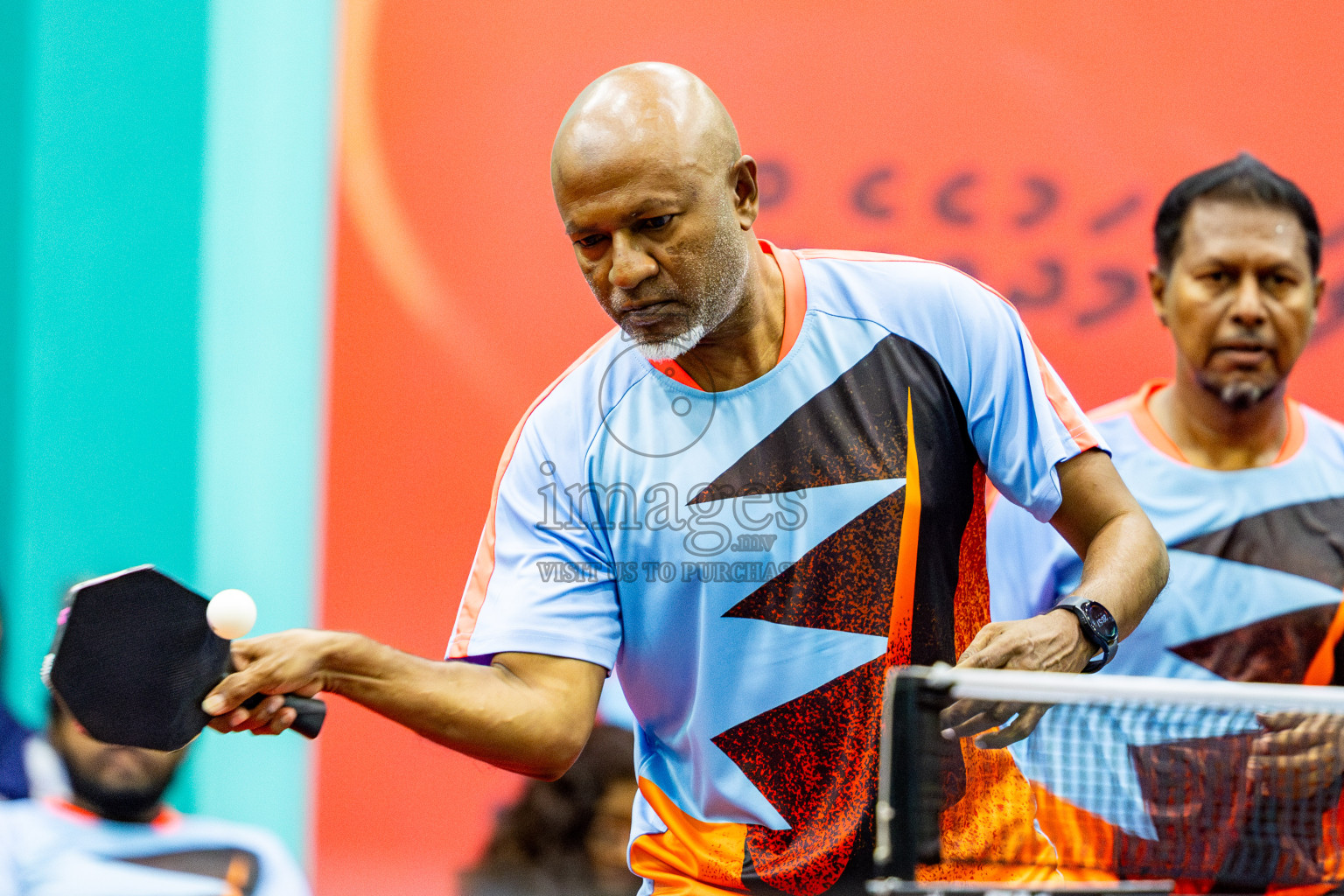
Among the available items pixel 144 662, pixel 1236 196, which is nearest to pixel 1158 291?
pixel 1236 196

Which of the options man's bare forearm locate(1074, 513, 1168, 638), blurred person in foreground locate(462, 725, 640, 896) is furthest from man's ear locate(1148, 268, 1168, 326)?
blurred person in foreground locate(462, 725, 640, 896)

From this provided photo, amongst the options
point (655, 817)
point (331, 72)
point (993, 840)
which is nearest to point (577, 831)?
point (655, 817)

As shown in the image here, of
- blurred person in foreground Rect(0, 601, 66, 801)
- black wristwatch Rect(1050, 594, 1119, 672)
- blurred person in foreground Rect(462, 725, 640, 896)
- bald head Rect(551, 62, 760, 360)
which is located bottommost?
blurred person in foreground Rect(462, 725, 640, 896)

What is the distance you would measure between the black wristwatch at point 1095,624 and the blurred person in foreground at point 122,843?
2887mm

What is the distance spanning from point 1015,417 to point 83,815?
10.5ft

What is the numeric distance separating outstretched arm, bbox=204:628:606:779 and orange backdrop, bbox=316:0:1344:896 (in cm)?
210

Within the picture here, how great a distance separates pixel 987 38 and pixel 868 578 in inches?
95.4

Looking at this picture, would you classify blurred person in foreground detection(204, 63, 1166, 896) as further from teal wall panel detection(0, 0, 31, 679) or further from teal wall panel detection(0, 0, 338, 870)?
teal wall panel detection(0, 0, 31, 679)

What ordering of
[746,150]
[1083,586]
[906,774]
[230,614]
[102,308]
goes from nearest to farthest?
[906,774] → [230,614] → [1083,586] → [746,150] → [102,308]

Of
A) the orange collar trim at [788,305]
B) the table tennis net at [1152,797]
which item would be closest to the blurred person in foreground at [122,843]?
the orange collar trim at [788,305]

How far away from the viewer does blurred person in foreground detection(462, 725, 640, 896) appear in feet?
14.5

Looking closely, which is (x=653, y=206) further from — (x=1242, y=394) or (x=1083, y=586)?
(x=1242, y=394)

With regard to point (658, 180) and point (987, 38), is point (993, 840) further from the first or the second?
point (987, 38)

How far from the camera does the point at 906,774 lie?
6.02 ft
